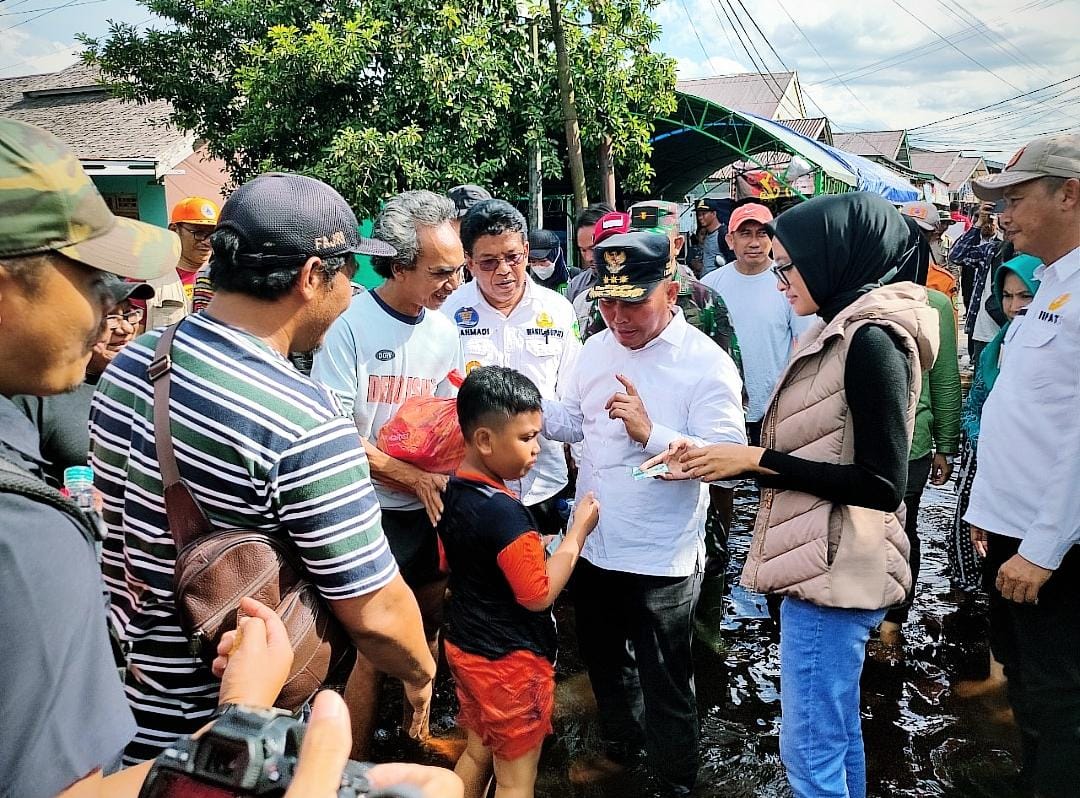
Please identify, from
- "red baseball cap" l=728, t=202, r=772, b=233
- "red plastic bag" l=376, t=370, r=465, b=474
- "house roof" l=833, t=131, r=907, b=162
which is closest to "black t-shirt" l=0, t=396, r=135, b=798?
"red plastic bag" l=376, t=370, r=465, b=474

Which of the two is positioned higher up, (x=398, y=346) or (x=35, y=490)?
(x=35, y=490)

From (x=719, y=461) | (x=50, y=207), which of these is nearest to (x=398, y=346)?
(x=719, y=461)

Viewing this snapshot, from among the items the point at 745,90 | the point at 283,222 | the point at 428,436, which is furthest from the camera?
the point at 745,90

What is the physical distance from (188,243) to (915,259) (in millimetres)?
3910

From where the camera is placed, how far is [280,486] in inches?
57.6

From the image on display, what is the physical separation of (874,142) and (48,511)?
166 feet

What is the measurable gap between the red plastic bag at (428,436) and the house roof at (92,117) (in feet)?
47.6

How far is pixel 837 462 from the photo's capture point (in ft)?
7.00

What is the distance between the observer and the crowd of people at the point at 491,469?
102 centimetres

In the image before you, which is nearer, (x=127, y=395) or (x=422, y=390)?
(x=127, y=395)

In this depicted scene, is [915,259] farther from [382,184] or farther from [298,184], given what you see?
[382,184]

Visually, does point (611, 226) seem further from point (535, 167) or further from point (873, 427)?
point (535, 167)

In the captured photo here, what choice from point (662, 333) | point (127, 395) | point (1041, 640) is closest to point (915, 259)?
point (662, 333)

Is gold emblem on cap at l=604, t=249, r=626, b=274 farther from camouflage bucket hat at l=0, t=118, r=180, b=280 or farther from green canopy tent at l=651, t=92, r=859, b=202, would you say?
green canopy tent at l=651, t=92, r=859, b=202
